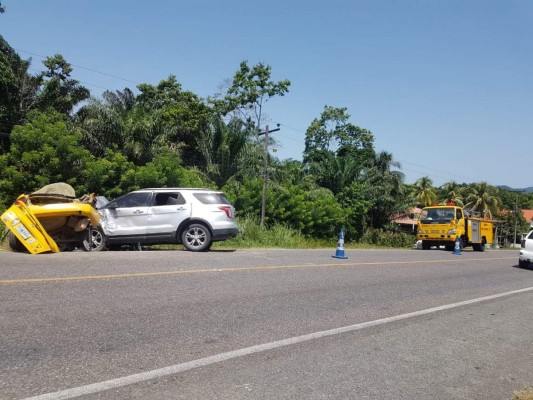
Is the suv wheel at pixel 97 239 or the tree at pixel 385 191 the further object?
the tree at pixel 385 191

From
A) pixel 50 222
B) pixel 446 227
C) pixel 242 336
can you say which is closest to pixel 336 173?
pixel 446 227

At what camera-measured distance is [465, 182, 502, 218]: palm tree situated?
71.2 meters

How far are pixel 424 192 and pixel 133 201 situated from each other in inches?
2233

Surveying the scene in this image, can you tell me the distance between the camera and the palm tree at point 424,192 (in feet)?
210

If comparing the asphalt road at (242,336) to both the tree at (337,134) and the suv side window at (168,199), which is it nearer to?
the suv side window at (168,199)

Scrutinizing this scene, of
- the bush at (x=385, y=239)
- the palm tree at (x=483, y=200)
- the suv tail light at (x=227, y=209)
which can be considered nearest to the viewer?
the suv tail light at (x=227, y=209)

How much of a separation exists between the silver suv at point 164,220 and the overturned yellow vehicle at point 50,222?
56 cm

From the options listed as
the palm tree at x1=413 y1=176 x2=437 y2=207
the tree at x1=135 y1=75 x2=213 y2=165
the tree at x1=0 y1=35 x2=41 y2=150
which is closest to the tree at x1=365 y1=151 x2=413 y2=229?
the tree at x1=135 y1=75 x2=213 y2=165

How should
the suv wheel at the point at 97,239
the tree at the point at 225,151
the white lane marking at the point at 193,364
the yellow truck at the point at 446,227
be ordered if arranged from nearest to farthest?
the white lane marking at the point at 193,364, the suv wheel at the point at 97,239, the yellow truck at the point at 446,227, the tree at the point at 225,151

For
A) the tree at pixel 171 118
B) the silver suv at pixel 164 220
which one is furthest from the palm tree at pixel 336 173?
the silver suv at pixel 164 220

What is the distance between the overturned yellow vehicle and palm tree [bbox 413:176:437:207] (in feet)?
183

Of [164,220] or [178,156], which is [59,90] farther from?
[164,220]

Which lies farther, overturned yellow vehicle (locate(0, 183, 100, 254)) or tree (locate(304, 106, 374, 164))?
tree (locate(304, 106, 374, 164))

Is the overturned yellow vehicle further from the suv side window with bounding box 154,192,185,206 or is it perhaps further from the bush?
the bush
